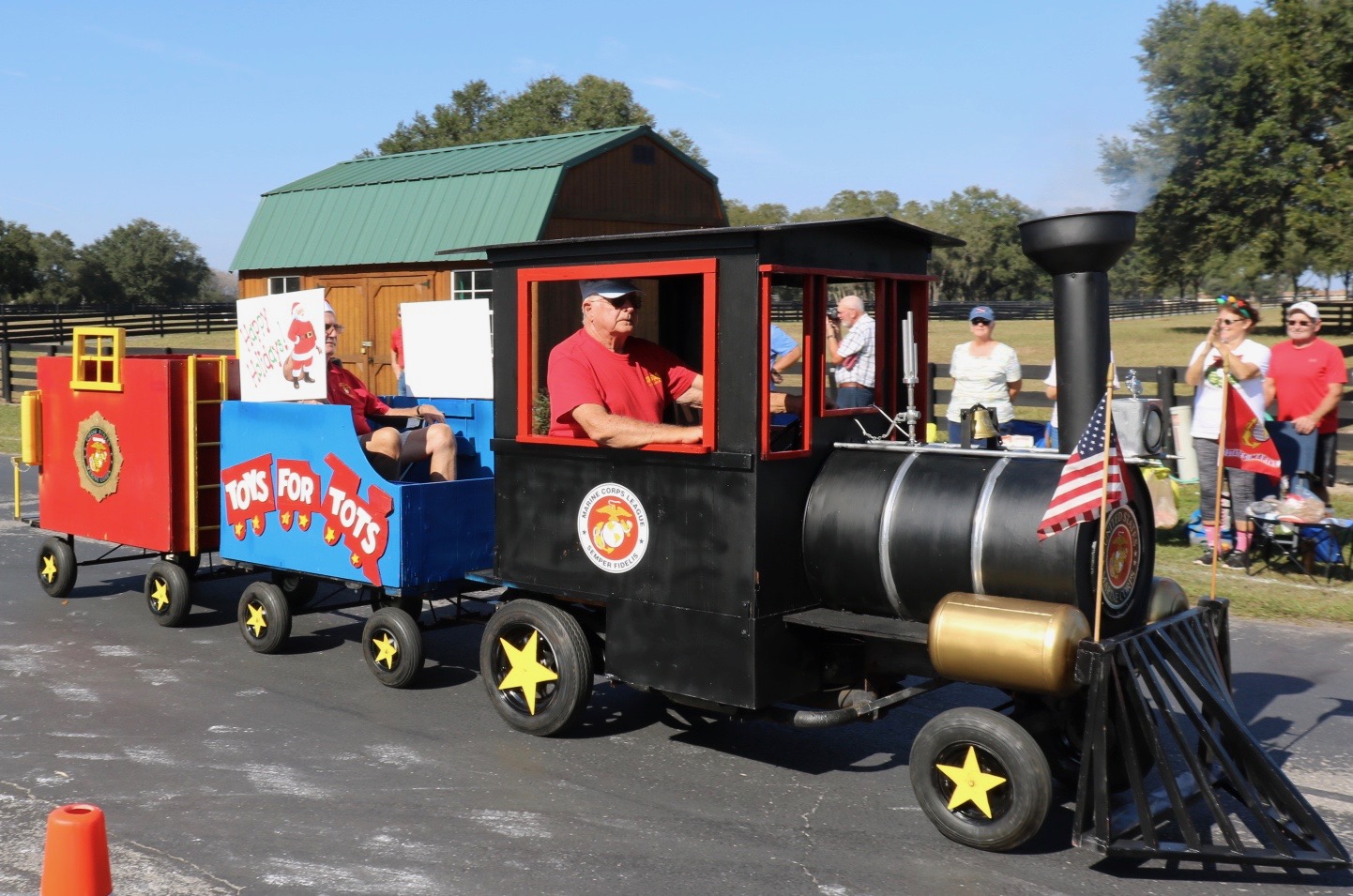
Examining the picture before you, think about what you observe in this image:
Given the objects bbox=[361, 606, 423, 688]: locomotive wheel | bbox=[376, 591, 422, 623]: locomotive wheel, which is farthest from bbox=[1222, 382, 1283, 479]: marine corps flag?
bbox=[361, 606, 423, 688]: locomotive wheel

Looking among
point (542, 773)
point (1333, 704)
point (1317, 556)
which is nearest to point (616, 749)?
point (542, 773)

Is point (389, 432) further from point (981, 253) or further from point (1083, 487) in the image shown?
point (981, 253)

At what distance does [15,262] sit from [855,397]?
273 ft

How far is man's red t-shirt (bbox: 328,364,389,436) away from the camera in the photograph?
7.70 meters

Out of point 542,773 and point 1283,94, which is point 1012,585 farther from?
point 1283,94

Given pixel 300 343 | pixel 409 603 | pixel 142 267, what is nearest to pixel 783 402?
pixel 409 603

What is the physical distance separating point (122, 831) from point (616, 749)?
6.84 feet

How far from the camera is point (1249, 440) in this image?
9727 mm

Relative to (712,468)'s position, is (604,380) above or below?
above

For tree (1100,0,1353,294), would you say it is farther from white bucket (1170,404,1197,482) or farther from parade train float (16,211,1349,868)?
parade train float (16,211,1349,868)

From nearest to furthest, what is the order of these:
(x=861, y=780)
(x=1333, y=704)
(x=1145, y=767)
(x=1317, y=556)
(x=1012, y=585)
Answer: (x=1012, y=585) < (x=1145, y=767) < (x=861, y=780) < (x=1333, y=704) < (x=1317, y=556)

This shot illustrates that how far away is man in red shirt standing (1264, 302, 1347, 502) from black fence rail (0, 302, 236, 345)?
3909 centimetres

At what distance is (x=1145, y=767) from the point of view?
5227mm

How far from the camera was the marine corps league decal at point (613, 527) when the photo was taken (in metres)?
5.68
